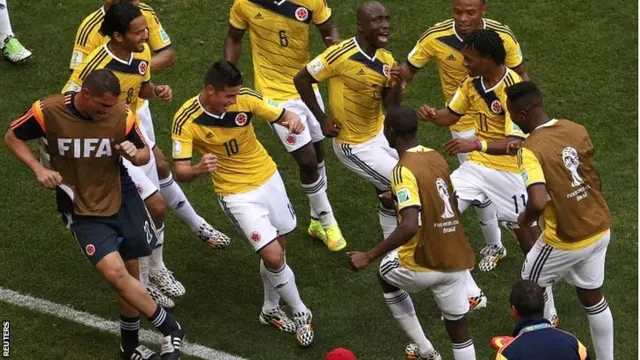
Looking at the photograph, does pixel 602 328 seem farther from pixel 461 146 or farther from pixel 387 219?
pixel 387 219

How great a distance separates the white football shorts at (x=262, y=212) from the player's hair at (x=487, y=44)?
6.58 feet

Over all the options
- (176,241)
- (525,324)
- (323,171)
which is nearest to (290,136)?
(323,171)

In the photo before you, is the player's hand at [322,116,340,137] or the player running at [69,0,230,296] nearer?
the player running at [69,0,230,296]

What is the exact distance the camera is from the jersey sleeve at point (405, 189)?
8078 millimetres

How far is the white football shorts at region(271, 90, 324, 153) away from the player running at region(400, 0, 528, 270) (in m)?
1.06

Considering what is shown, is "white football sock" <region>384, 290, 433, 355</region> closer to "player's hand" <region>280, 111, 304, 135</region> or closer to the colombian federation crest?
"player's hand" <region>280, 111, 304, 135</region>

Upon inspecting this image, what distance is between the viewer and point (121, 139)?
28.5 feet

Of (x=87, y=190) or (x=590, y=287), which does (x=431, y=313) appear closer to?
(x=590, y=287)

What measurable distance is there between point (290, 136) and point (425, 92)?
3.07m

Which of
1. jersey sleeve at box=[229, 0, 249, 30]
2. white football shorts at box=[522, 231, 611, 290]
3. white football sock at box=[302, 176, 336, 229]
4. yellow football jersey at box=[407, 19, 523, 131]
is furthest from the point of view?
jersey sleeve at box=[229, 0, 249, 30]

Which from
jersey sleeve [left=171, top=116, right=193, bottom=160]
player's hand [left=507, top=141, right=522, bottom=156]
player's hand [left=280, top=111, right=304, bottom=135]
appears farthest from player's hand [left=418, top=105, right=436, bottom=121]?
jersey sleeve [left=171, top=116, right=193, bottom=160]

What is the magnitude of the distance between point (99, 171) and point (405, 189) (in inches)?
93.7

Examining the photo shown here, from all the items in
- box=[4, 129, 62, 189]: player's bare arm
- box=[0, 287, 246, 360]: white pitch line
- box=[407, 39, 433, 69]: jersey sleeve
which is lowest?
box=[0, 287, 246, 360]: white pitch line

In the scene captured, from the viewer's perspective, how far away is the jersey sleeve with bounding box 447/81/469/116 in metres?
9.79
